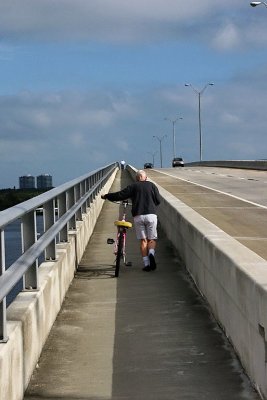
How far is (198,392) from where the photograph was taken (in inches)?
230

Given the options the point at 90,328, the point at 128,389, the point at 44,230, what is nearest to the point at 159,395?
the point at 128,389

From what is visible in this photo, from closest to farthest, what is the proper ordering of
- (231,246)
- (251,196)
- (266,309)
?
(266,309), (231,246), (251,196)

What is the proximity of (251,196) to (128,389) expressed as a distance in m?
21.8

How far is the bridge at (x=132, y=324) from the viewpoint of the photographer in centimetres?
573

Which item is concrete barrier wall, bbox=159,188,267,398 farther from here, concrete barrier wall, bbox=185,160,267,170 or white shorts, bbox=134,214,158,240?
concrete barrier wall, bbox=185,160,267,170

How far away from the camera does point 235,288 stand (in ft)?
21.6

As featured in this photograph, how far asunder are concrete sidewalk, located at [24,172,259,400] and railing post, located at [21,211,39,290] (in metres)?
0.74

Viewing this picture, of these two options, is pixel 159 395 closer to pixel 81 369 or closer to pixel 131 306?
pixel 81 369

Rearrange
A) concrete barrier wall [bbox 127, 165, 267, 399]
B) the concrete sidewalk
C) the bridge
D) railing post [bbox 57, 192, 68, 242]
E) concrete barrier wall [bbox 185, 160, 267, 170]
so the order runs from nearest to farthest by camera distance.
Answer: concrete barrier wall [bbox 127, 165, 267, 399], the bridge, the concrete sidewalk, railing post [bbox 57, 192, 68, 242], concrete barrier wall [bbox 185, 160, 267, 170]

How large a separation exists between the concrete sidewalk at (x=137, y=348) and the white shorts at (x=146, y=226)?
3.73ft

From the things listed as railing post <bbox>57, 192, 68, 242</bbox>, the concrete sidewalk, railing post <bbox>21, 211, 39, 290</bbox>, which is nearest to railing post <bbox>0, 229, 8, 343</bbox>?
the concrete sidewalk

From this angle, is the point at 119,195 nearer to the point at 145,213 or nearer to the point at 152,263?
the point at 145,213

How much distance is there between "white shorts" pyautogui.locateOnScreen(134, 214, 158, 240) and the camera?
12102mm

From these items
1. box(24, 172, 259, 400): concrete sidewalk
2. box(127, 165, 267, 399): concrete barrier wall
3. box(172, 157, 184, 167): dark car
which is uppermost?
box(172, 157, 184, 167): dark car
